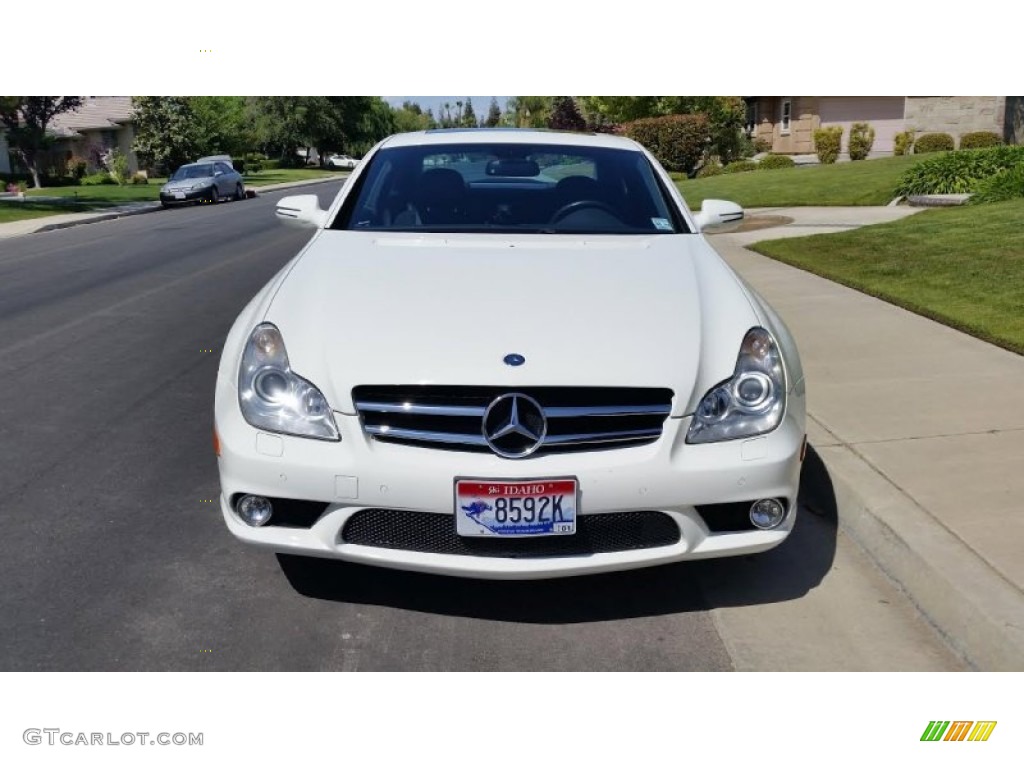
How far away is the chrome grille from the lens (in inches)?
138

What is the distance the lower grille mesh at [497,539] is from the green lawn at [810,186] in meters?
16.4

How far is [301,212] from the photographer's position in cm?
565

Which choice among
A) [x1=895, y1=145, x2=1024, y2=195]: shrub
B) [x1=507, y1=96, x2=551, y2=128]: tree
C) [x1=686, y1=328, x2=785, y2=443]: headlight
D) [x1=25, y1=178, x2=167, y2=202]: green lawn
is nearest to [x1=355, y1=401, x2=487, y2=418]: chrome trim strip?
[x1=686, y1=328, x2=785, y2=443]: headlight

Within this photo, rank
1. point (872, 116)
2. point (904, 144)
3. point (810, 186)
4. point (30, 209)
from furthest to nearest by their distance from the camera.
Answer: point (872, 116) < point (904, 144) < point (30, 209) < point (810, 186)

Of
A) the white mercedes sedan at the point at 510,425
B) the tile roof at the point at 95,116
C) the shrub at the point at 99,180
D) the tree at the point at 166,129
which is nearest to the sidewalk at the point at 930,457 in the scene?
the white mercedes sedan at the point at 510,425

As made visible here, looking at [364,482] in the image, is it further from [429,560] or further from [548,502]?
[548,502]

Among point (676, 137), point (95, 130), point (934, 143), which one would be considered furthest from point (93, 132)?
point (934, 143)

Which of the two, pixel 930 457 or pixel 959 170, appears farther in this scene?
pixel 959 170

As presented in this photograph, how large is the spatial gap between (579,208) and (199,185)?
29430mm

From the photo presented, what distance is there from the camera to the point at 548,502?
3453mm

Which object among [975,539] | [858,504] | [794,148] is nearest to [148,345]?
[858,504]
